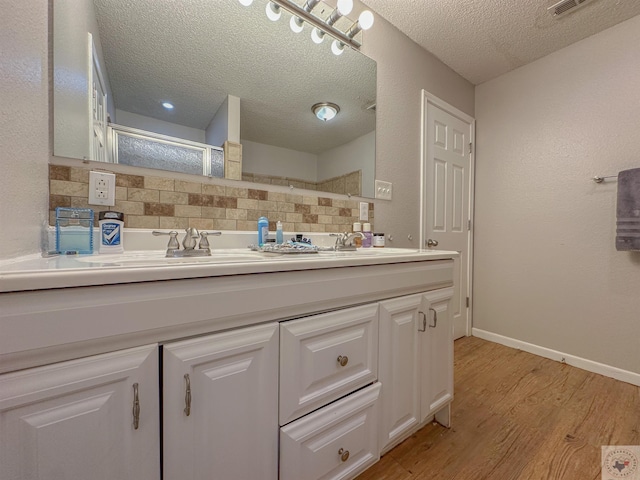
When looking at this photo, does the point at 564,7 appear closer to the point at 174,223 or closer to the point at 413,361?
the point at 413,361

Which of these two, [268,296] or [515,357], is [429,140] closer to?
[515,357]

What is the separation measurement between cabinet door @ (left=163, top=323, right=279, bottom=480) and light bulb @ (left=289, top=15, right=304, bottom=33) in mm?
1384

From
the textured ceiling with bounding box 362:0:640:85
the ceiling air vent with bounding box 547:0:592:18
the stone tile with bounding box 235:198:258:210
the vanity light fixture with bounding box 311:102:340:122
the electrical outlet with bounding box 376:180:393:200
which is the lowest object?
the stone tile with bounding box 235:198:258:210

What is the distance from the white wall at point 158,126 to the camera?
988 mm

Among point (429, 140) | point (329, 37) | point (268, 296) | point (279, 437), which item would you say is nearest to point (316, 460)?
point (279, 437)

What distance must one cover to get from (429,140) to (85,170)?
6.51 feet

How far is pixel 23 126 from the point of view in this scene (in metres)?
0.69

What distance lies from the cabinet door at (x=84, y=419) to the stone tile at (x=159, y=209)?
62 centimetres

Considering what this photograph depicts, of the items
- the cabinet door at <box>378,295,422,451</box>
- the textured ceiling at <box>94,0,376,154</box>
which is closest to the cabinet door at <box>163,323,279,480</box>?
the cabinet door at <box>378,295,422,451</box>

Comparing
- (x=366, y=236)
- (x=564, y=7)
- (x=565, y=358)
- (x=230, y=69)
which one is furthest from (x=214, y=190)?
(x=565, y=358)

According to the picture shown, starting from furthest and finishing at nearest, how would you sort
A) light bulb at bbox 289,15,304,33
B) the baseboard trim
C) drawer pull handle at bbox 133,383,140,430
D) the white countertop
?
the baseboard trim
light bulb at bbox 289,15,304,33
drawer pull handle at bbox 133,383,140,430
the white countertop

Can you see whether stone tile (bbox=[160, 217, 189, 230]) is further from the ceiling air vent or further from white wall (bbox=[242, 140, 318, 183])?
the ceiling air vent

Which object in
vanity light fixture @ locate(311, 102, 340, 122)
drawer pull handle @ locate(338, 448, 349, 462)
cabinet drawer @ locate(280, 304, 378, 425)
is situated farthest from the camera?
vanity light fixture @ locate(311, 102, 340, 122)

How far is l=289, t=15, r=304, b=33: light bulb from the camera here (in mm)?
1288
